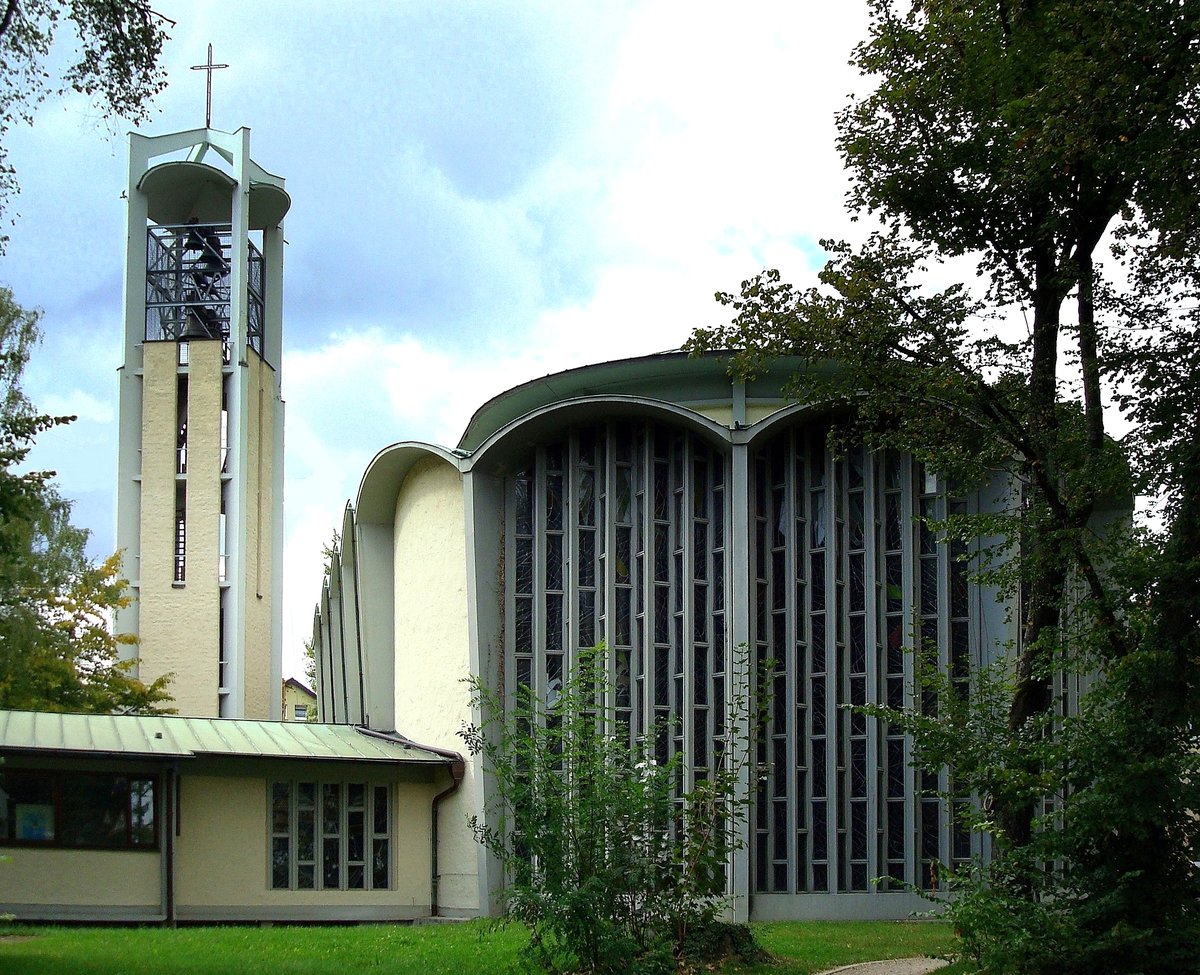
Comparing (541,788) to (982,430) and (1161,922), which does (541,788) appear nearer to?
(1161,922)

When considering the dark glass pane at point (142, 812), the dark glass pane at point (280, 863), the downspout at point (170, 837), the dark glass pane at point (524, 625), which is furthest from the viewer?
the dark glass pane at point (524, 625)

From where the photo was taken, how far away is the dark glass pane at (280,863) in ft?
72.2

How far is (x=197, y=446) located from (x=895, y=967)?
2784 cm

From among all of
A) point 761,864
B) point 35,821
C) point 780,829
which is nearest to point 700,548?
point 780,829

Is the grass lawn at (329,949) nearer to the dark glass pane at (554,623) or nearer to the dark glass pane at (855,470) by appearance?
the dark glass pane at (554,623)

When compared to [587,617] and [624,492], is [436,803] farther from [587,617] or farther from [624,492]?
[624,492]

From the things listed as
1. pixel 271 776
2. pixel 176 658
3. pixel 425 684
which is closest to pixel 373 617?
pixel 425 684

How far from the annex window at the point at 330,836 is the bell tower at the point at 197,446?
15.7 meters

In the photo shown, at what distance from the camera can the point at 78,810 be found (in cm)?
2020

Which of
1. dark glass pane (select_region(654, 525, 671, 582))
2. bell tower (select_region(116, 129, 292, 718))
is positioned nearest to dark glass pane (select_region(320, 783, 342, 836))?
dark glass pane (select_region(654, 525, 671, 582))

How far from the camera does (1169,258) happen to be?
15.3m

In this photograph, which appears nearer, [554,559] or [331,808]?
[331,808]

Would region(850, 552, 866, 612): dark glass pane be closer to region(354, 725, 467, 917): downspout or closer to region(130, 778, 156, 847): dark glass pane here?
region(354, 725, 467, 917): downspout

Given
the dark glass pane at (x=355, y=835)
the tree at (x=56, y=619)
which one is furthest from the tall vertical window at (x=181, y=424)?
the dark glass pane at (x=355, y=835)
